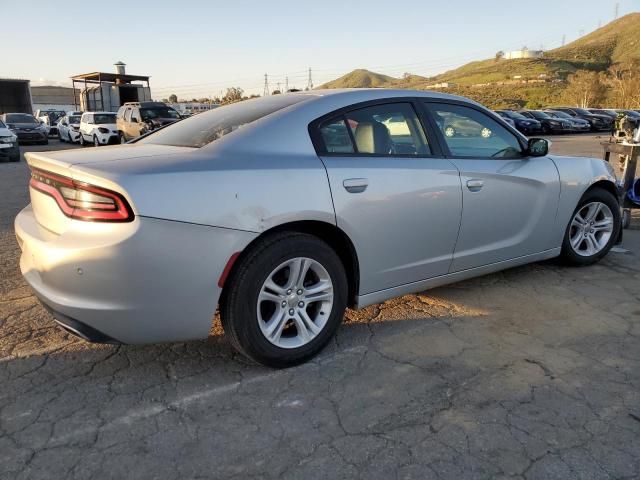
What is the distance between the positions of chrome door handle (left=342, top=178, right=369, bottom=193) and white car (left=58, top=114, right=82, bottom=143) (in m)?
23.8

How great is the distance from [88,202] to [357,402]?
63.9 inches

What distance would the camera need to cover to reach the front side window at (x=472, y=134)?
11.8 feet

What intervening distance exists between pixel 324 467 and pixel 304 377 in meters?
0.74

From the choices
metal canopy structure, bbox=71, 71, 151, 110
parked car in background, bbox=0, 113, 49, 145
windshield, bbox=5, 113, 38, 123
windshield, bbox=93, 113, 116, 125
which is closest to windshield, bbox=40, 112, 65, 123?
metal canopy structure, bbox=71, 71, 151, 110

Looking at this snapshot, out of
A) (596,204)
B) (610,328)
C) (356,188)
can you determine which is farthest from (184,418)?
(596,204)

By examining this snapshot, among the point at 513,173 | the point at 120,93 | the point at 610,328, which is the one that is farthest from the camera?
the point at 120,93

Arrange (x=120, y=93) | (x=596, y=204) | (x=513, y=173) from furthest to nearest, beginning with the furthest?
(x=120, y=93) → (x=596, y=204) → (x=513, y=173)

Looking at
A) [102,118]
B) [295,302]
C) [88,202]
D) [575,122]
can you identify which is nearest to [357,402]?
[295,302]

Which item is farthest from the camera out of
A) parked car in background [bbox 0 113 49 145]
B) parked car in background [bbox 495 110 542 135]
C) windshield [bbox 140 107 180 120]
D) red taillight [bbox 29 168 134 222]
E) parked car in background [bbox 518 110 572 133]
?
parked car in background [bbox 518 110 572 133]

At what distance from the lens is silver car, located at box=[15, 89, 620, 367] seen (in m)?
2.40

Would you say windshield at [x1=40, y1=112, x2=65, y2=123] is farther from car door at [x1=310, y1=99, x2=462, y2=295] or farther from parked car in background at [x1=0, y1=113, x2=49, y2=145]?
car door at [x1=310, y1=99, x2=462, y2=295]

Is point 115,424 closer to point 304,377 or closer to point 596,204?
point 304,377

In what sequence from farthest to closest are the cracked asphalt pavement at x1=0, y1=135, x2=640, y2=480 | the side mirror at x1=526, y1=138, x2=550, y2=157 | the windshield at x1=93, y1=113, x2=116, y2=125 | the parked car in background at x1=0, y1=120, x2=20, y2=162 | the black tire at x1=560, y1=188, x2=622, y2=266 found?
the windshield at x1=93, y1=113, x2=116, y2=125 → the parked car in background at x1=0, y1=120, x2=20, y2=162 → the black tire at x1=560, y1=188, x2=622, y2=266 → the side mirror at x1=526, y1=138, x2=550, y2=157 → the cracked asphalt pavement at x1=0, y1=135, x2=640, y2=480

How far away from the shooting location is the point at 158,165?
8.21ft
